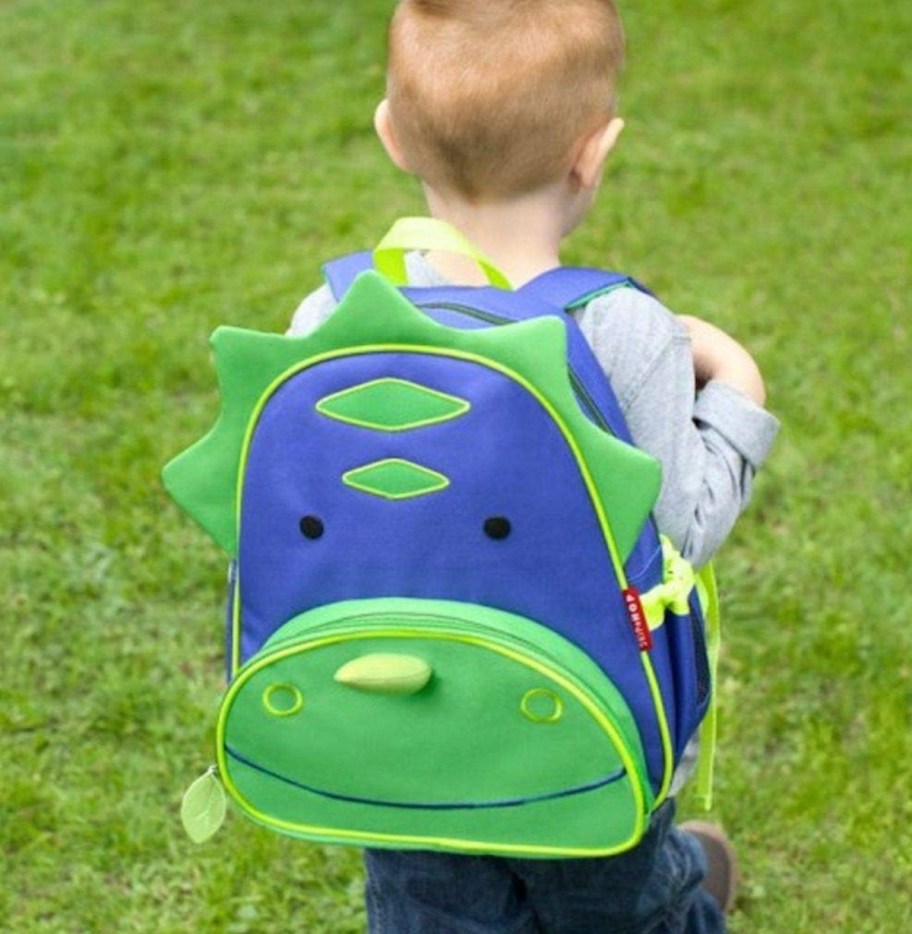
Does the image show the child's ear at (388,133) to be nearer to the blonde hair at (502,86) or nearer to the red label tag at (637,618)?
the blonde hair at (502,86)

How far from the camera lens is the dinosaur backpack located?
2.06 m

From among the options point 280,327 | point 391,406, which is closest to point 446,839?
point 391,406

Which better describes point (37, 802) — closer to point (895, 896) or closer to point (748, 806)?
point (748, 806)

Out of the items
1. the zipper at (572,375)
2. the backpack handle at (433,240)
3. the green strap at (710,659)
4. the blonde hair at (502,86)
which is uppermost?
the blonde hair at (502,86)

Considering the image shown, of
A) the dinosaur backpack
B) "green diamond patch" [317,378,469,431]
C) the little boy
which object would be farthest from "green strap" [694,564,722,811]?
"green diamond patch" [317,378,469,431]

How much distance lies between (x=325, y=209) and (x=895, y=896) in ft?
9.82

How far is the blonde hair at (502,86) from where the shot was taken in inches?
87.7

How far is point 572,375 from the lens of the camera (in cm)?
214

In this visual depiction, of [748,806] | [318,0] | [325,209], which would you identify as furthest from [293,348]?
[318,0]

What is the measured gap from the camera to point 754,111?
606 centimetres

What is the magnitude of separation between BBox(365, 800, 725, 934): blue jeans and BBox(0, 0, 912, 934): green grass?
2.13 feet

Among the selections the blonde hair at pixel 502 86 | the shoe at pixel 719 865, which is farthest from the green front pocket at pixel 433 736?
the shoe at pixel 719 865

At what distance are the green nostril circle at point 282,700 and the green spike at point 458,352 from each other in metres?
0.31

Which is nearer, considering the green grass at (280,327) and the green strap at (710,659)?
the green strap at (710,659)
